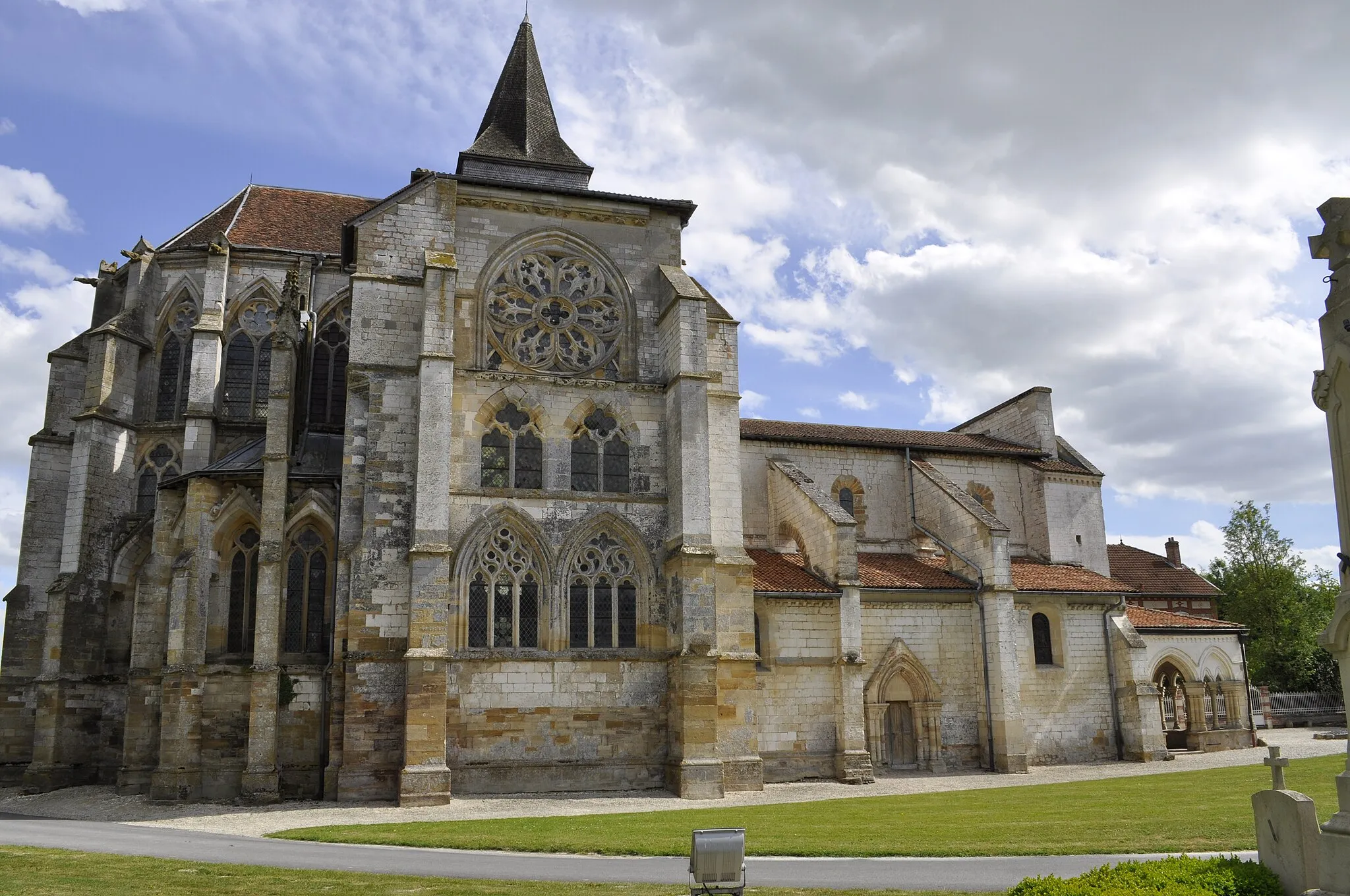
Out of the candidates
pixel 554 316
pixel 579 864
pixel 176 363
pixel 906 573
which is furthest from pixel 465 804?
pixel 176 363

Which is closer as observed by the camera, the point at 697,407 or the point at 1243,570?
the point at 697,407

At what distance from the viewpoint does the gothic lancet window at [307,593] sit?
2430 cm

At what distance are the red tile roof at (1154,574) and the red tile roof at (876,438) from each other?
13688 mm

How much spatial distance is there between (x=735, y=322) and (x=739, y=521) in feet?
17.6

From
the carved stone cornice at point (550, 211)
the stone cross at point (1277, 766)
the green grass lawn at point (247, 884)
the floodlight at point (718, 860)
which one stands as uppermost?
the carved stone cornice at point (550, 211)

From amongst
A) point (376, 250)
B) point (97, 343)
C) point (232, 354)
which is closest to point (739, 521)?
point (376, 250)

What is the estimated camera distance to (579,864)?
1297cm

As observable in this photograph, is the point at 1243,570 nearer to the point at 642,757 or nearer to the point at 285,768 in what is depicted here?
the point at 642,757

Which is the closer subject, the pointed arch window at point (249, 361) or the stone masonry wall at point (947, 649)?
the stone masonry wall at point (947, 649)

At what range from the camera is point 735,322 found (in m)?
26.6

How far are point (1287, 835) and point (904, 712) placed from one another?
21.6 metres

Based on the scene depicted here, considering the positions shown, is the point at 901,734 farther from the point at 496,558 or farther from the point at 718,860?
the point at 718,860

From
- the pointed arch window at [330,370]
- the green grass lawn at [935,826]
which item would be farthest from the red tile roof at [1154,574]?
the pointed arch window at [330,370]

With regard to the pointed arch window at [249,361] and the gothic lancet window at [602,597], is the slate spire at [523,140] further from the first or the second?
the gothic lancet window at [602,597]
